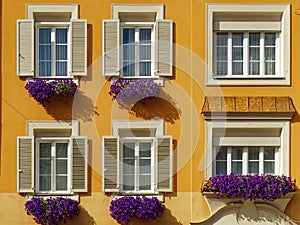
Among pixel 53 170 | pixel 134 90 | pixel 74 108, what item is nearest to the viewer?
pixel 134 90

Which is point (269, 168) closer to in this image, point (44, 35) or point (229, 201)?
point (229, 201)

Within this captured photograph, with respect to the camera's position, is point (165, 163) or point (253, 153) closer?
point (165, 163)

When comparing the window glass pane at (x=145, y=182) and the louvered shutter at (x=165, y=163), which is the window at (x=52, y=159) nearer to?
the window glass pane at (x=145, y=182)

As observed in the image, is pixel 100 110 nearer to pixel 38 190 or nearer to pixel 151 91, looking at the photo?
pixel 151 91

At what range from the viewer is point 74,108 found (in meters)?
13.0

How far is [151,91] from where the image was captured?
12.8 metres

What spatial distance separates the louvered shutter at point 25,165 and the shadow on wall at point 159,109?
2073 millimetres

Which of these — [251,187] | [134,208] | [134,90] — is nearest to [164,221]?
Answer: [134,208]

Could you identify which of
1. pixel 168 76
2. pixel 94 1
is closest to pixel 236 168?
pixel 168 76

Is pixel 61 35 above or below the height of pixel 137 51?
above

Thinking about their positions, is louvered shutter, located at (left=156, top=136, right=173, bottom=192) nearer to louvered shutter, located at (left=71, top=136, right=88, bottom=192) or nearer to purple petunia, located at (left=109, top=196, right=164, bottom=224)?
purple petunia, located at (left=109, top=196, right=164, bottom=224)

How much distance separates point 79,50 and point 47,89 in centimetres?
98

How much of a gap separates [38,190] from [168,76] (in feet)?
10.9

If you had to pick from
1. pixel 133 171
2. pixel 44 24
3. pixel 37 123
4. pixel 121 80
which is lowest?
pixel 133 171
